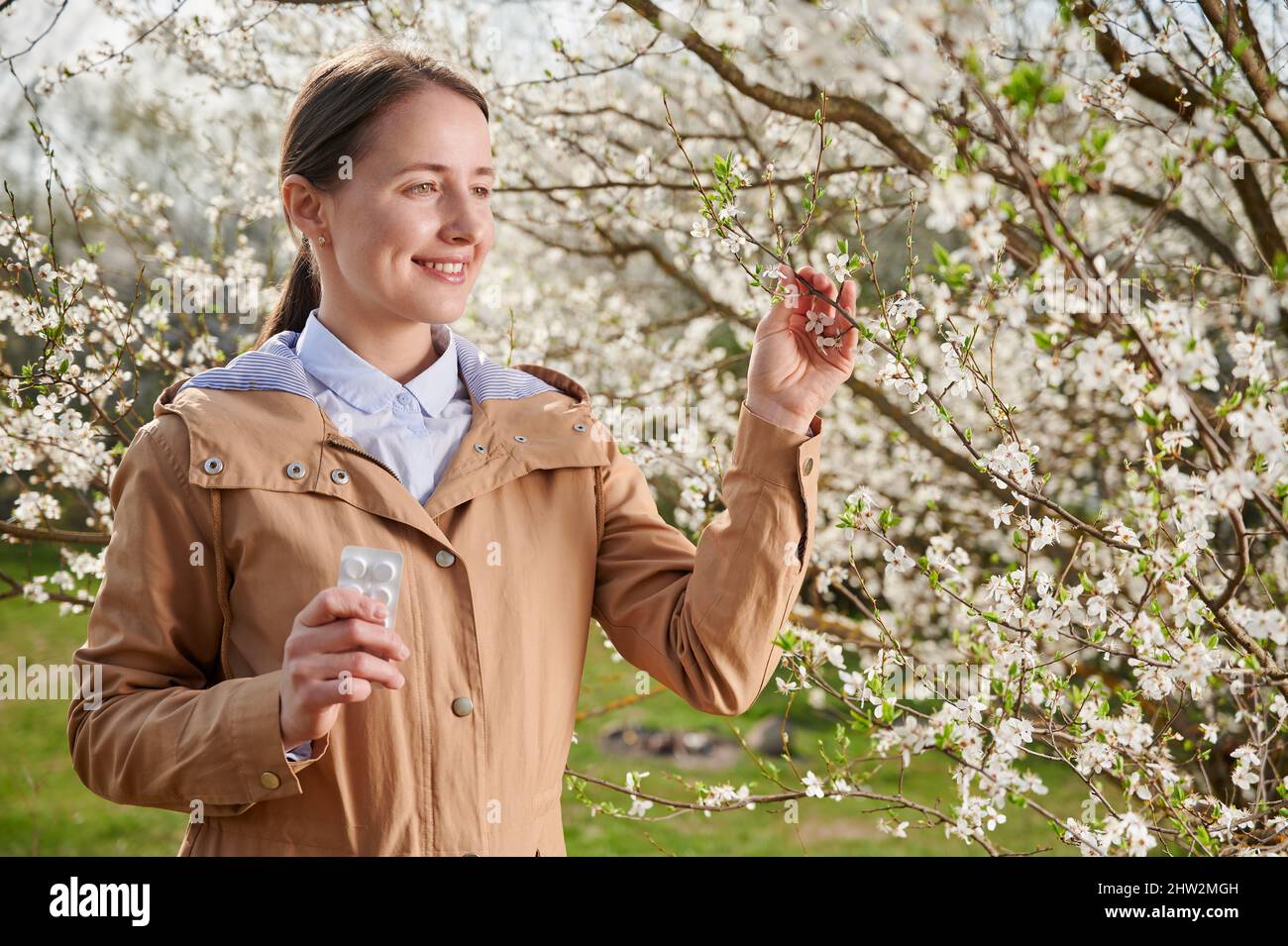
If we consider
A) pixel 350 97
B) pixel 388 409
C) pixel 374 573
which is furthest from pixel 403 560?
pixel 350 97

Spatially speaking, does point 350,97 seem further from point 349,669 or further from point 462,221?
point 349,669

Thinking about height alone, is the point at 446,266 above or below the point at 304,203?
below

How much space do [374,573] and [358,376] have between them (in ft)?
1.49

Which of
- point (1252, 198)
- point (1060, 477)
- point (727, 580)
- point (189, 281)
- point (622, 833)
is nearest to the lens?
point (727, 580)

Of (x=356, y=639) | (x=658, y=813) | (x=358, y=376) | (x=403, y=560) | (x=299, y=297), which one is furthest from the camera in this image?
(x=658, y=813)

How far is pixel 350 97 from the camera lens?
1579mm

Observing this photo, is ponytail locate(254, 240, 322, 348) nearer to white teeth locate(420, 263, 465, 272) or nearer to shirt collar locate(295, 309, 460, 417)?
shirt collar locate(295, 309, 460, 417)

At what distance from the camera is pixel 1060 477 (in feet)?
18.3

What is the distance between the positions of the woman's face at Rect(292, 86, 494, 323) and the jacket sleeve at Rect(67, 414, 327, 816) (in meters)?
0.35

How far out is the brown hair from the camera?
1.56 meters

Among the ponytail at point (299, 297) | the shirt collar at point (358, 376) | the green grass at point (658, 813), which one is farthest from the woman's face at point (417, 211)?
the green grass at point (658, 813)
